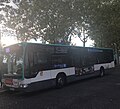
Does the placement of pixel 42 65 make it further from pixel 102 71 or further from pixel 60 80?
pixel 102 71

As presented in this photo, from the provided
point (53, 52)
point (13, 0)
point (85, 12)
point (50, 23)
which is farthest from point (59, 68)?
point (85, 12)

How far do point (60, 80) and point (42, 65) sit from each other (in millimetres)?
2039

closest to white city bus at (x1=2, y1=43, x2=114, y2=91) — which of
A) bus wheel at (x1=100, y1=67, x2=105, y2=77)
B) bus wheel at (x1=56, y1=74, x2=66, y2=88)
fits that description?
bus wheel at (x1=56, y1=74, x2=66, y2=88)

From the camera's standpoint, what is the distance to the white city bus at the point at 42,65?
11.2m

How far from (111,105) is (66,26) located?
1673 centimetres

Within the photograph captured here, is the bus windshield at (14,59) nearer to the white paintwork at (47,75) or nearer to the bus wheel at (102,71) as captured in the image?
the white paintwork at (47,75)

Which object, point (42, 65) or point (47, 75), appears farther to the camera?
point (47, 75)

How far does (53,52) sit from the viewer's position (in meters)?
13.3

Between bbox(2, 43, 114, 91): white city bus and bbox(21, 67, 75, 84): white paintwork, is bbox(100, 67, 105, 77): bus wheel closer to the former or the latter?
bbox(2, 43, 114, 91): white city bus

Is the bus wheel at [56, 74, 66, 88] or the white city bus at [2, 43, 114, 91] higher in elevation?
the white city bus at [2, 43, 114, 91]

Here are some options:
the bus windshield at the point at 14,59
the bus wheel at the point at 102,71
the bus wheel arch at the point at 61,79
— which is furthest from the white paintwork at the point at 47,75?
the bus wheel at the point at 102,71

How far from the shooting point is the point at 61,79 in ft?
45.3

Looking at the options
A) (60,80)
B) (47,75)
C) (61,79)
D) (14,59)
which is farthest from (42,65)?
(61,79)

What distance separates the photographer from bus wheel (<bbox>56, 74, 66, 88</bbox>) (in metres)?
13.5
